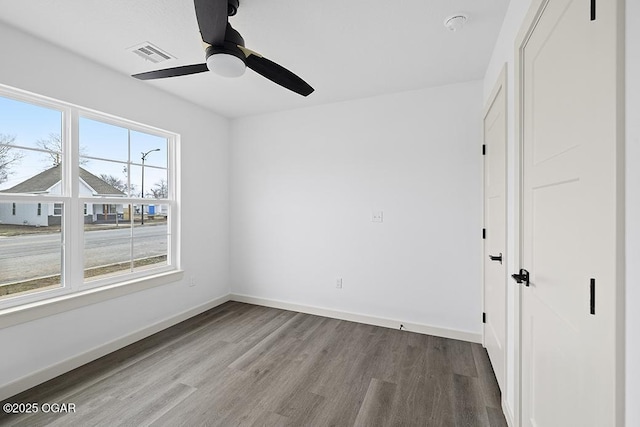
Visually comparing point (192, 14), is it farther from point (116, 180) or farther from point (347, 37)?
point (116, 180)

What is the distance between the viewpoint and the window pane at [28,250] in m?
2.01

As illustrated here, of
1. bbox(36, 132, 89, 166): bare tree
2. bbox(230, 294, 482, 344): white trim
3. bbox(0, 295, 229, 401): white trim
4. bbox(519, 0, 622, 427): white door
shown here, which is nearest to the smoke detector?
bbox(519, 0, 622, 427): white door

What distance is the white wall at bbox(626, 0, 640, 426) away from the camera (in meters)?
0.64

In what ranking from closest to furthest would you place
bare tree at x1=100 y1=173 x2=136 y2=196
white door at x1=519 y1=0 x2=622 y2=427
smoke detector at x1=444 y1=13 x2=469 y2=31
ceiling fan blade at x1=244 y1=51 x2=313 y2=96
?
1. white door at x1=519 y1=0 x2=622 y2=427
2. ceiling fan blade at x1=244 y1=51 x2=313 y2=96
3. smoke detector at x1=444 y1=13 x2=469 y2=31
4. bare tree at x1=100 y1=173 x2=136 y2=196

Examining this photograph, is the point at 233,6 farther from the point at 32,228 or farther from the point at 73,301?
the point at 73,301

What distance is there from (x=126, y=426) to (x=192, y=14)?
259 centimetres

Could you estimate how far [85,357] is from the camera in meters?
2.33

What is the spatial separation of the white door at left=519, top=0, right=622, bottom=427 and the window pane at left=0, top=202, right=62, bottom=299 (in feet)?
10.7

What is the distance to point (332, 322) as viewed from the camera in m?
3.22

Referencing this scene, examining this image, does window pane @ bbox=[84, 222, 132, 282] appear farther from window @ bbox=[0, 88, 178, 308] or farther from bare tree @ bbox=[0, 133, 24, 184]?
bare tree @ bbox=[0, 133, 24, 184]

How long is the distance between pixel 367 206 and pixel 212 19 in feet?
7.47

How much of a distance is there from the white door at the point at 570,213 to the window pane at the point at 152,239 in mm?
3295

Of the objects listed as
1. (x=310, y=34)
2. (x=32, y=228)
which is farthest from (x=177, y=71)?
(x=32, y=228)

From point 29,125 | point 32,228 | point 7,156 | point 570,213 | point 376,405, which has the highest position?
point 29,125
